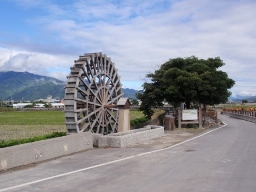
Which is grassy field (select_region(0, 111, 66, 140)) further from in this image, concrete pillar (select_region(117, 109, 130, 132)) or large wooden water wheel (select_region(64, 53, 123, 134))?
concrete pillar (select_region(117, 109, 130, 132))

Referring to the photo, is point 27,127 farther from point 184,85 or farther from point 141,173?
point 141,173

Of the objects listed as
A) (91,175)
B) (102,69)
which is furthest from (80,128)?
(91,175)

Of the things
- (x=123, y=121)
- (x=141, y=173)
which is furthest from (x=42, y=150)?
(x=123, y=121)

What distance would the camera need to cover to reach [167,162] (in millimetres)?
11203

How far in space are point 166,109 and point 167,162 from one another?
21226 millimetres

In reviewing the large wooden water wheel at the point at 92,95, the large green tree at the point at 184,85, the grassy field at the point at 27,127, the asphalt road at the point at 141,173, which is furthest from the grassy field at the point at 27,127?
the asphalt road at the point at 141,173

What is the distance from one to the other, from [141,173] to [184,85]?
56.8 feet

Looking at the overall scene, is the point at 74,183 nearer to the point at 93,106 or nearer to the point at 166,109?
the point at 93,106

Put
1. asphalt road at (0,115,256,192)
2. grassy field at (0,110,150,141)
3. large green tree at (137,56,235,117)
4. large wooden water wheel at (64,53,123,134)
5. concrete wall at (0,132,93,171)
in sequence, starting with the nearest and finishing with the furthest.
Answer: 1. asphalt road at (0,115,256,192)
2. concrete wall at (0,132,93,171)
3. large wooden water wheel at (64,53,123,134)
4. grassy field at (0,110,150,141)
5. large green tree at (137,56,235,117)

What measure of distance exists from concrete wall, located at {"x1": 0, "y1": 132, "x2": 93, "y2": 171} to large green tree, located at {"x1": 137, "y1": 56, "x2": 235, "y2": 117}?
12.8 metres

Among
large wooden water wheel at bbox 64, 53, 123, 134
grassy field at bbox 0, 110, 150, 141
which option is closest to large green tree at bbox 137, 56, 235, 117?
large wooden water wheel at bbox 64, 53, 123, 134

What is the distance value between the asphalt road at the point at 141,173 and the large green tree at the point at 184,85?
1286cm

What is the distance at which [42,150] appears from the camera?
1173 centimetres

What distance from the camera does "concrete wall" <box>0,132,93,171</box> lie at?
10.3 metres
